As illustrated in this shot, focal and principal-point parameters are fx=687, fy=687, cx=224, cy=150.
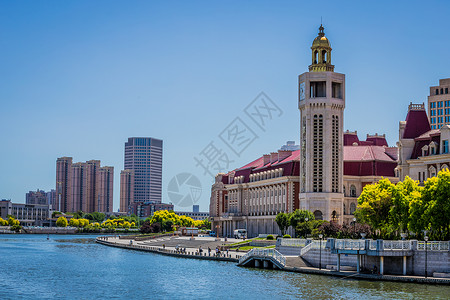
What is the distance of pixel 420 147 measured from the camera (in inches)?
4161

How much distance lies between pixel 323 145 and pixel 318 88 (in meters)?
11.5

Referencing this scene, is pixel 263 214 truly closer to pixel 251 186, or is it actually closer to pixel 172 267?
pixel 251 186

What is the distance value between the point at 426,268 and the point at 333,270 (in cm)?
1172

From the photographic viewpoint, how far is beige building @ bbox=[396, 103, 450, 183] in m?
99.2

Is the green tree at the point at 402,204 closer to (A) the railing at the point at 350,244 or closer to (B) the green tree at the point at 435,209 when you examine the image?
(B) the green tree at the point at 435,209

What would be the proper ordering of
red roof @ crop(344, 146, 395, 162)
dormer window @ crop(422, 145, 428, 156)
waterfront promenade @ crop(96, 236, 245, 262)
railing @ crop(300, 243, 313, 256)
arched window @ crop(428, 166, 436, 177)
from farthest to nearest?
red roof @ crop(344, 146, 395, 162), waterfront promenade @ crop(96, 236, 245, 262), dormer window @ crop(422, 145, 428, 156), arched window @ crop(428, 166, 436, 177), railing @ crop(300, 243, 313, 256)

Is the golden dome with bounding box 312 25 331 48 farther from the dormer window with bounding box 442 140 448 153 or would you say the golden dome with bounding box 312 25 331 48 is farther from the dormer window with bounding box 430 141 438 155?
the dormer window with bounding box 442 140 448 153

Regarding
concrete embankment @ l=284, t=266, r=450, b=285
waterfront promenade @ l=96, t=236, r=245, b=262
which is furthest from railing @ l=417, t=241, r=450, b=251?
waterfront promenade @ l=96, t=236, r=245, b=262

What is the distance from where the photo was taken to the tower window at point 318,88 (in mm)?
134875

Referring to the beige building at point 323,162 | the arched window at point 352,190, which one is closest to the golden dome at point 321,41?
the beige building at point 323,162

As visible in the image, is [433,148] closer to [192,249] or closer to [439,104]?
[192,249]

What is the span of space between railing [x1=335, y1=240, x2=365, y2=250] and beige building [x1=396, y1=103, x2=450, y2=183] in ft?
86.9

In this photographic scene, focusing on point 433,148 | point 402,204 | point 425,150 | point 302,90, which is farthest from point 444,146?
point 302,90

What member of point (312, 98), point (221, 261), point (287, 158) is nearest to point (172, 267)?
point (221, 261)
